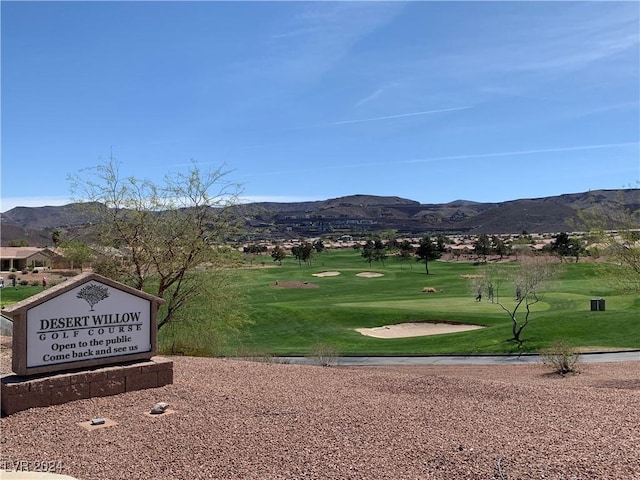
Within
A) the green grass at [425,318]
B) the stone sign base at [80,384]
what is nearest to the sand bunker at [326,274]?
the green grass at [425,318]

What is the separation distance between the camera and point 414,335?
38625mm

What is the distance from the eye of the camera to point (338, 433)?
8.41 m

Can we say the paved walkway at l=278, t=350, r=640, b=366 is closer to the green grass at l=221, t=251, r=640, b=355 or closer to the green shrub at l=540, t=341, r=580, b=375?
the green grass at l=221, t=251, r=640, b=355

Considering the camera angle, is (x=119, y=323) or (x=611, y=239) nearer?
(x=119, y=323)

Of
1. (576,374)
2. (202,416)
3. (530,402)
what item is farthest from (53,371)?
(576,374)

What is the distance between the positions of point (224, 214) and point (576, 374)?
14.3 metres

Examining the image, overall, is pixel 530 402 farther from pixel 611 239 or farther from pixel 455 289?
pixel 455 289

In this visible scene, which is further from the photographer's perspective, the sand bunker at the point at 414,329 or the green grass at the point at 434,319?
the sand bunker at the point at 414,329

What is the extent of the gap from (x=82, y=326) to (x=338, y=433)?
5372 millimetres

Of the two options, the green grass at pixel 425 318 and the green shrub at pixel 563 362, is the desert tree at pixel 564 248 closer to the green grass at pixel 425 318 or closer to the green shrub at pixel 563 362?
the green grass at pixel 425 318

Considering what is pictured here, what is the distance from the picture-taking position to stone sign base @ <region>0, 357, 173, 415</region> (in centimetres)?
952

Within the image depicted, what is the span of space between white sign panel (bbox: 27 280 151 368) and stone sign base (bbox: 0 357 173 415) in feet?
1.15

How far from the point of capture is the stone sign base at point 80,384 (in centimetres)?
952

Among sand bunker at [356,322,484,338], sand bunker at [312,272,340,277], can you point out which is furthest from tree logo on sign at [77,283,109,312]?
sand bunker at [312,272,340,277]
